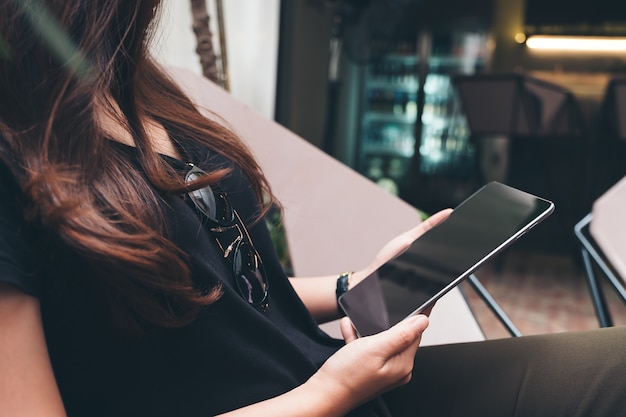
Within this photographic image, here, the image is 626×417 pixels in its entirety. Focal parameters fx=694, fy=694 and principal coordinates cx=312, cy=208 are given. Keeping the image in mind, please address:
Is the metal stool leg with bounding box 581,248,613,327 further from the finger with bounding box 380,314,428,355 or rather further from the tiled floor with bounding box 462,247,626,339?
the tiled floor with bounding box 462,247,626,339

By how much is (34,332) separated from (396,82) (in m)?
5.91

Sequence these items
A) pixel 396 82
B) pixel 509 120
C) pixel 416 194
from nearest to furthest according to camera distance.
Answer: pixel 509 120 → pixel 416 194 → pixel 396 82

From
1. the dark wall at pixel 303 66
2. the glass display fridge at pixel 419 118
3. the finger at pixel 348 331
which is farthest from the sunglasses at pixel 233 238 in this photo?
the glass display fridge at pixel 419 118

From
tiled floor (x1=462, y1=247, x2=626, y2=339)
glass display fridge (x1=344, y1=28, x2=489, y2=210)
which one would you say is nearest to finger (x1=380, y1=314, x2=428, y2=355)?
tiled floor (x1=462, y1=247, x2=626, y2=339)

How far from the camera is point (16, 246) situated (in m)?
0.55

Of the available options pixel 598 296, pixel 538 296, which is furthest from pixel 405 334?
pixel 538 296

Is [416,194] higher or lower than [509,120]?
lower

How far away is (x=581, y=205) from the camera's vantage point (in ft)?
14.9

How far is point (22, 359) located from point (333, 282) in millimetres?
552

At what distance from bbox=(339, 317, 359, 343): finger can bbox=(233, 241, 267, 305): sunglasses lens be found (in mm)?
127

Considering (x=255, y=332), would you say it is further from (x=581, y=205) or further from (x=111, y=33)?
(x=581, y=205)

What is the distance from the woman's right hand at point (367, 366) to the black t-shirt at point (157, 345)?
0.07 meters

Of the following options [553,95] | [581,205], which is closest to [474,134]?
[553,95]

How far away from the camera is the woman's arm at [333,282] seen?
100 cm
